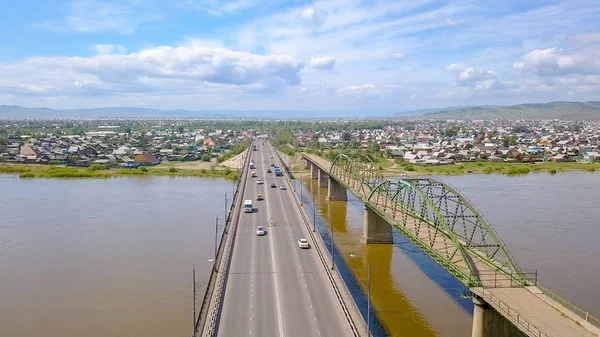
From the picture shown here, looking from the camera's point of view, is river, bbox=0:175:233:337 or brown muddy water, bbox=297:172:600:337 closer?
river, bbox=0:175:233:337

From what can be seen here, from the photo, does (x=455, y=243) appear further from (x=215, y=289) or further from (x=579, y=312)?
(x=215, y=289)

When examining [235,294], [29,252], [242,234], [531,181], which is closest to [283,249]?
[242,234]

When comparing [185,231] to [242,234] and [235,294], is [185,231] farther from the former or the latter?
[235,294]

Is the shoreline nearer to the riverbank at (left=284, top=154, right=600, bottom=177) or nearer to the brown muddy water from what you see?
the riverbank at (left=284, top=154, right=600, bottom=177)

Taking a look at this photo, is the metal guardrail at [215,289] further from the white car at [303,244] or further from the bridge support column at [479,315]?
the bridge support column at [479,315]

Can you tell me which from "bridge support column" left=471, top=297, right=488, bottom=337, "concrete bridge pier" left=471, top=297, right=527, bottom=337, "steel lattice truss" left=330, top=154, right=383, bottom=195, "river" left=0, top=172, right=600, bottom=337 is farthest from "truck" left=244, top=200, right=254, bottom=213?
"concrete bridge pier" left=471, top=297, right=527, bottom=337

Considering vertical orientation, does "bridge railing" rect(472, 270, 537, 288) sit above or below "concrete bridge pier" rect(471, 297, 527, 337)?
above

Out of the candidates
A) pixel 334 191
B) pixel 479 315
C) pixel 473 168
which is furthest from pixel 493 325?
pixel 473 168
